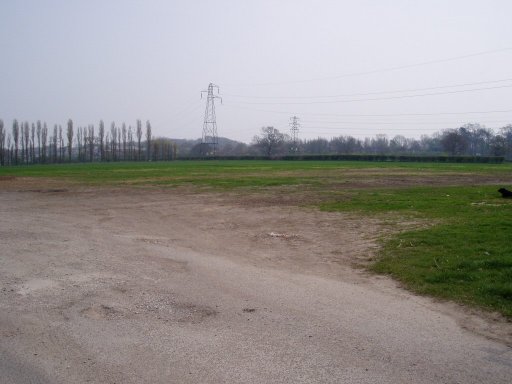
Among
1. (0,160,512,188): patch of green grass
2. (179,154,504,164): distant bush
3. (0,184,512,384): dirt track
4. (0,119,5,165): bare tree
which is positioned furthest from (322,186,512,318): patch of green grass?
(0,119,5,165): bare tree

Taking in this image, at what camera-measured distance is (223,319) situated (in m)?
7.25

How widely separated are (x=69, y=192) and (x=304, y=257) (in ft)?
80.2

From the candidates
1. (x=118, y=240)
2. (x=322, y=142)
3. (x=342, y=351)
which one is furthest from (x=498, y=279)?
(x=322, y=142)

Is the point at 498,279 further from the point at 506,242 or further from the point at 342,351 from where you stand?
the point at 342,351

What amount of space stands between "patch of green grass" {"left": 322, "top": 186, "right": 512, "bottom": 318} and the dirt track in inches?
20.6

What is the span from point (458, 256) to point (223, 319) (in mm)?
5625

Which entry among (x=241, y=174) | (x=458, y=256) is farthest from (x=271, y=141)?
(x=458, y=256)

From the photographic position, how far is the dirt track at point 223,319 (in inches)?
217

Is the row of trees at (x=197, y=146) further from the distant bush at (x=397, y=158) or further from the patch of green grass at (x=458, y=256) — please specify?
the patch of green grass at (x=458, y=256)

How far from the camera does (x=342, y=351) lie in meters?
6.00

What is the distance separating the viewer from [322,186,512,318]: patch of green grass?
8242 millimetres

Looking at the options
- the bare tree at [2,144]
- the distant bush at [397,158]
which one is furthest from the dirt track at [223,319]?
the bare tree at [2,144]

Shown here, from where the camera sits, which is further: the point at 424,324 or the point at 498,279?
the point at 498,279

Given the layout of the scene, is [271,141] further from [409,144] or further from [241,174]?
[241,174]
